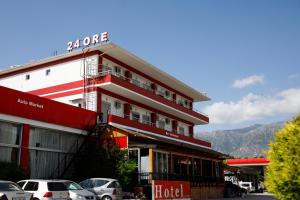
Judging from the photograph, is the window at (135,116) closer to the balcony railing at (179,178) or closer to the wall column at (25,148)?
the balcony railing at (179,178)

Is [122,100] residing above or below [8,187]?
above

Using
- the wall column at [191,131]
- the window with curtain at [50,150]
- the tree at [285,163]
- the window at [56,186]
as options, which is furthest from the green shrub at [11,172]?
the wall column at [191,131]

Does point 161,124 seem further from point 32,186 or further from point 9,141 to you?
point 32,186

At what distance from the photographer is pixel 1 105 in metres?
24.4

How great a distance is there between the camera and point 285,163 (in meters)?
10.5

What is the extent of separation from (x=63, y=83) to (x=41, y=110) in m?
10.7

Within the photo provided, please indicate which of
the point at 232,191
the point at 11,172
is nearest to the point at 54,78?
the point at 11,172

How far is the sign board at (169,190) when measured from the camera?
21.9m

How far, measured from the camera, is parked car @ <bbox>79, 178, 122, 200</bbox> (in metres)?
23.6

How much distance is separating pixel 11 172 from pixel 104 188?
551 cm

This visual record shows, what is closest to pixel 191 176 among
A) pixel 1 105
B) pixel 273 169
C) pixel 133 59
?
pixel 133 59

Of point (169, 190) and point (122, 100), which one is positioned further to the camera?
point (122, 100)

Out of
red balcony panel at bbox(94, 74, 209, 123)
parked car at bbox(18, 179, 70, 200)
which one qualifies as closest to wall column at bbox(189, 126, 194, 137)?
red balcony panel at bbox(94, 74, 209, 123)

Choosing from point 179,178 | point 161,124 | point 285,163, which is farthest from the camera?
point 161,124
